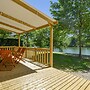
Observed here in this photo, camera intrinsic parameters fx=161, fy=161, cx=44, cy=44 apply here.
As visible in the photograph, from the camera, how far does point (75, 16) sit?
17.8 m

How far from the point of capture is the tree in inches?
689

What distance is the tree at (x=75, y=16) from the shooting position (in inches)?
689

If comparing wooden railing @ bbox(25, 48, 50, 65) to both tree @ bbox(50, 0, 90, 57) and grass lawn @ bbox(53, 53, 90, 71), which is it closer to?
grass lawn @ bbox(53, 53, 90, 71)

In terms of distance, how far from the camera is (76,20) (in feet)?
58.7

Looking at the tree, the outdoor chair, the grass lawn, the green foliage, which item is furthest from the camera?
the green foliage

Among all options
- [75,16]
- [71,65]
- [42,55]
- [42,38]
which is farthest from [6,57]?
[42,38]

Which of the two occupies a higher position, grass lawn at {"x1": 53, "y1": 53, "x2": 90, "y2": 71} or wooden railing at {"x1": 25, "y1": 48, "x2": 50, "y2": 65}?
wooden railing at {"x1": 25, "y1": 48, "x2": 50, "y2": 65}

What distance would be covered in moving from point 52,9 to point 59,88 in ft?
53.1

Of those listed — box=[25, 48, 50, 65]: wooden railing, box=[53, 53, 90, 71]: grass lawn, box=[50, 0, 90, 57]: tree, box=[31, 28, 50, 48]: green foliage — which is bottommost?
box=[53, 53, 90, 71]: grass lawn

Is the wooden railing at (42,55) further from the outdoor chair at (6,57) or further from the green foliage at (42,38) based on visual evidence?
the green foliage at (42,38)

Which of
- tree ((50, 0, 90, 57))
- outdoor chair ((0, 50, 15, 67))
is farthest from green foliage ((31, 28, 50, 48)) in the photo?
outdoor chair ((0, 50, 15, 67))

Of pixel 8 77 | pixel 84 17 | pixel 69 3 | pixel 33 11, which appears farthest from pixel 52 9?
pixel 8 77

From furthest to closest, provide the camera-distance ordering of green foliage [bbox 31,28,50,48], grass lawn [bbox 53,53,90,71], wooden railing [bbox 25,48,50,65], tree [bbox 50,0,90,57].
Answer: green foliage [bbox 31,28,50,48], tree [bbox 50,0,90,57], grass lawn [bbox 53,53,90,71], wooden railing [bbox 25,48,50,65]

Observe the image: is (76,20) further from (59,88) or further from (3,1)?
(59,88)
